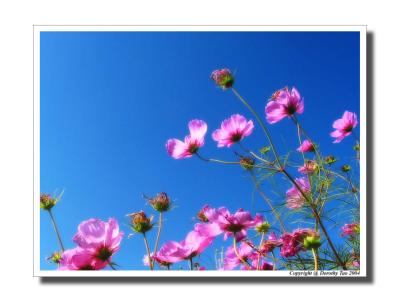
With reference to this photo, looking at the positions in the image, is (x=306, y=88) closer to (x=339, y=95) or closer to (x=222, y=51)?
(x=339, y=95)

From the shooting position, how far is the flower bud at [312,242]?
1206 mm

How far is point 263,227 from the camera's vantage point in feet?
4.02

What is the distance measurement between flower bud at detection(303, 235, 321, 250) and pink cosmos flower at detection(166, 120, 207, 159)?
345 mm

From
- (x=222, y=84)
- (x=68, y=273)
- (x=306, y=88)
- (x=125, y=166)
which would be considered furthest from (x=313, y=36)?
(x=68, y=273)

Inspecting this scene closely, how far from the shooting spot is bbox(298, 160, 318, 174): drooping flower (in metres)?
1.26

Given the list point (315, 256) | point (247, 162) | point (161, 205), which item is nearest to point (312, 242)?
point (315, 256)

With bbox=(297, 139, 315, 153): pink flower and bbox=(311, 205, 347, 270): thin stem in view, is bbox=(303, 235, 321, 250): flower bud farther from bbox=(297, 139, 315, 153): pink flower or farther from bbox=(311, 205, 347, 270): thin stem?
bbox=(297, 139, 315, 153): pink flower

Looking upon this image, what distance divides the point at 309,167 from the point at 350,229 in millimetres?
192

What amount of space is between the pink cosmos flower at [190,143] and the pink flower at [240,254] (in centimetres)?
26

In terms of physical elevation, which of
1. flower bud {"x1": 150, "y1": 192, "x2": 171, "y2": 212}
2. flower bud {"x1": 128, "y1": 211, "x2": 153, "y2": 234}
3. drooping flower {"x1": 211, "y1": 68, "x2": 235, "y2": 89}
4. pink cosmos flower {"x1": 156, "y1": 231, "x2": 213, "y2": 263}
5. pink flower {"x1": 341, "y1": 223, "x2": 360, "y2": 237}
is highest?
drooping flower {"x1": 211, "y1": 68, "x2": 235, "y2": 89}

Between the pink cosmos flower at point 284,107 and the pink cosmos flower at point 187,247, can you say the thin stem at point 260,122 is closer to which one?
the pink cosmos flower at point 284,107

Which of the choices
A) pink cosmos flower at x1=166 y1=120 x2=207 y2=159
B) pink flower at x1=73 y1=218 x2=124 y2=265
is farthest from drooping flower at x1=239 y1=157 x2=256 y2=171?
pink flower at x1=73 y1=218 x2=124 y2=265

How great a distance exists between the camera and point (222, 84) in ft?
4.29
